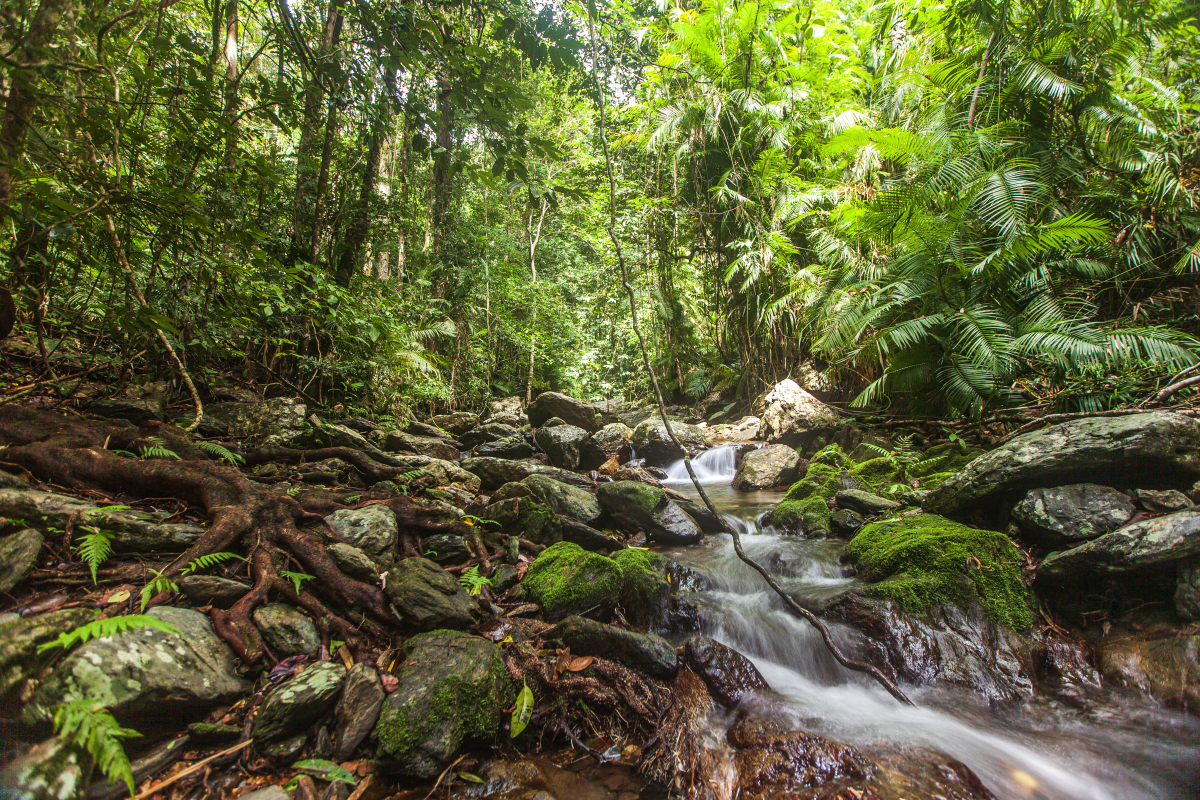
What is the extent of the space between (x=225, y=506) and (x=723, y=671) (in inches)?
132

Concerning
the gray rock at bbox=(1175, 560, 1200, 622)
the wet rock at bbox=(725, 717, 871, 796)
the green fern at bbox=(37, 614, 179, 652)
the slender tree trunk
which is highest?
the slender tree trunk

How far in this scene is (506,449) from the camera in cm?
852

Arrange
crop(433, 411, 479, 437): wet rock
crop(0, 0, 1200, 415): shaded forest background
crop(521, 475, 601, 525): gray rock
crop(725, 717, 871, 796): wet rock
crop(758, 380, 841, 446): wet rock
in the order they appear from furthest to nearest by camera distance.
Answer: crop(433, 411, 479, 437): wet rock
crop(758, 380, 841, 446): wet rock
crop(521, 475, 601, 525): gray rock
crop(0, 0, 1200, 415): shaded forest background
crop(725, 717, 871, 796): wet rock

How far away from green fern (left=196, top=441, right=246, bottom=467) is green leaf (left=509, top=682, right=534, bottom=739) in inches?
121

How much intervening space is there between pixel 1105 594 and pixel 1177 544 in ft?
1.78

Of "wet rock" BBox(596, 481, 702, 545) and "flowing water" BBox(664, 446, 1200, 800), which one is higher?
"wet rock" BBox(596, 481, 702, 545)

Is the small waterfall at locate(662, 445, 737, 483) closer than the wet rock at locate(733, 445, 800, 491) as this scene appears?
No

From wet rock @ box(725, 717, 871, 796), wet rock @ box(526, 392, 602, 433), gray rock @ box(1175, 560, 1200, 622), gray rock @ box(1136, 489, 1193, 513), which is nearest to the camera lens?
wet rock @ box(725, 717, 871, 796)

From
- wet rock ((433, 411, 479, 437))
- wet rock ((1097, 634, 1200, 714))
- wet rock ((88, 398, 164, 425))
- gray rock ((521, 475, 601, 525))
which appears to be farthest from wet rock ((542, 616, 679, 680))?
wet rock ((433, 411, 479, 437))

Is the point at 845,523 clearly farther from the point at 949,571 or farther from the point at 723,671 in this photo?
the point at 723,671

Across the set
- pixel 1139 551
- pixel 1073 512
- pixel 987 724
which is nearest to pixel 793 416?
pixel 1073 512

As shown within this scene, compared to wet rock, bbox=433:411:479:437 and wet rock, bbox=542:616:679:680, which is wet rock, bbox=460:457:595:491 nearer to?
wet rock, bbox=542:616:679:680

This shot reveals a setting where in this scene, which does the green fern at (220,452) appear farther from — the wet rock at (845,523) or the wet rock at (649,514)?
the wet rock at (845,523)

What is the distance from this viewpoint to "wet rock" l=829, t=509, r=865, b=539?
4.82 m
